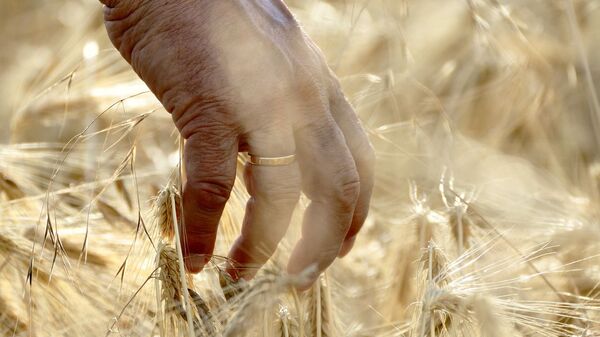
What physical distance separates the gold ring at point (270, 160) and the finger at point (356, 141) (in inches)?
6.7

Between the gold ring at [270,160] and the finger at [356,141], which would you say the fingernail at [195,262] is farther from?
the finger at [356,141]

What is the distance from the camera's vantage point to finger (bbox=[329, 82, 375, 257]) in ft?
4.78

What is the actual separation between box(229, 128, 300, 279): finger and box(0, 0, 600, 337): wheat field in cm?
4

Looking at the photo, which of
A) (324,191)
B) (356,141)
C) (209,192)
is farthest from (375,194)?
(209,192)

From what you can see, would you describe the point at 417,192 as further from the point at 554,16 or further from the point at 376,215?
the point at 554,16

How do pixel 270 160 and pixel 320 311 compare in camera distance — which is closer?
pixel 270 160

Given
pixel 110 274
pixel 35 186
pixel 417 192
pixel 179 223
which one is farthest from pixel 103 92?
pixel 179 223

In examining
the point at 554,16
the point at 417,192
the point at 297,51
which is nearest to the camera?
the point at 297,51

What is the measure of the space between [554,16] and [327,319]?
7.73 feet

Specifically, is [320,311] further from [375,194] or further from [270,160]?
[375,194]

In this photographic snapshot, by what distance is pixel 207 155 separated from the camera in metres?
1.28

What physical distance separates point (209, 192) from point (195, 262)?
0.42 feet

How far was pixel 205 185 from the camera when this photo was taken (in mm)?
1288

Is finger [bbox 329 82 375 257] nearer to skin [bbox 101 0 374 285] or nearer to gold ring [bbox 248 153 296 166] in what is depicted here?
skin [bbox 101 0 374 285]
